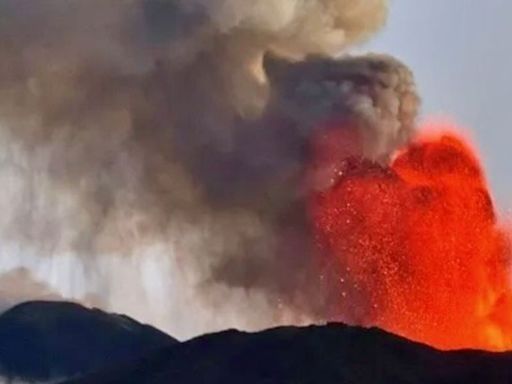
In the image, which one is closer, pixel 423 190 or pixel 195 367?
pixel 423 190

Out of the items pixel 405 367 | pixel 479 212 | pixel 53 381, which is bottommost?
pixel 405 367

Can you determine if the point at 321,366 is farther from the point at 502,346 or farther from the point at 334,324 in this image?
the point at 502,346

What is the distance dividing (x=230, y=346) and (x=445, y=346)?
72.9 ft

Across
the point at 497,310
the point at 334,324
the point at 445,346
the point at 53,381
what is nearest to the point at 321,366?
the point at 334,324

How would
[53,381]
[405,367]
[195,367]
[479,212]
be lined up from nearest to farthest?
[479,212] → [405,367] → [195,367] → [53,381]

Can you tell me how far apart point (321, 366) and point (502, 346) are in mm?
17209

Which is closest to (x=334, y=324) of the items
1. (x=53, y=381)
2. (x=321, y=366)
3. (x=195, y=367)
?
(x=321, y=366)

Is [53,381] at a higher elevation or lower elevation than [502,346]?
higher

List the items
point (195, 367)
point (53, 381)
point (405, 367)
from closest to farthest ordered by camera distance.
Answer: point (405, 367) < point (195, 367) < point (53, 381)

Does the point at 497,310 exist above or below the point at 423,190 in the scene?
below

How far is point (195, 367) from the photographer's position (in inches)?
4961

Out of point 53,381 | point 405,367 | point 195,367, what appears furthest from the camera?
point 53,381

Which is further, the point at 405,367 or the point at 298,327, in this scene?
the point at 298,327

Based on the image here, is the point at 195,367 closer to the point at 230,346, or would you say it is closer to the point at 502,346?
the point at 230,346
